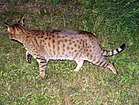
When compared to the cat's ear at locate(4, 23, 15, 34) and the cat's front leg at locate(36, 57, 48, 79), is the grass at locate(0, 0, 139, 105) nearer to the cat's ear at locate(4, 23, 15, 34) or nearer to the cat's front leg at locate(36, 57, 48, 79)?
the cat's front leg at locate(36, 57, 48, 79)

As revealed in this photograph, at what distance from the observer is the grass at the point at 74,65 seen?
5582 millimetres

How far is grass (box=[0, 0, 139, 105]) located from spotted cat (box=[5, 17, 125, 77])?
9.0 inches

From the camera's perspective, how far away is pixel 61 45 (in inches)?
232

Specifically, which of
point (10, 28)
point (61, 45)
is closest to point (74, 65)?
point (61, 45)

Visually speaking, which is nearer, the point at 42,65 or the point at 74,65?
the point at 42,65

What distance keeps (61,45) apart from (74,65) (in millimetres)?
536

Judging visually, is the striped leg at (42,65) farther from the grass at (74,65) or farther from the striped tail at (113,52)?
the striped tail at (113,52)

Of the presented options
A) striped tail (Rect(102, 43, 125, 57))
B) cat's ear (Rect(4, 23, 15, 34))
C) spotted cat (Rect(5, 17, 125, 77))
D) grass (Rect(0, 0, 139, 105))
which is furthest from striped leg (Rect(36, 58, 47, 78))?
striped tail (Rect(102, 43, 125, 57))

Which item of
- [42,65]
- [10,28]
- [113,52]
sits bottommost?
[42,65]

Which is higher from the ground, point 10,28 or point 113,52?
point 10,28

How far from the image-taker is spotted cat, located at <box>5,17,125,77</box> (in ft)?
19.2

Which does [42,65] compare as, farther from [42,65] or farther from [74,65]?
[74,65]

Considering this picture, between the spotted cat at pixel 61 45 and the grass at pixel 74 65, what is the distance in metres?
0.23

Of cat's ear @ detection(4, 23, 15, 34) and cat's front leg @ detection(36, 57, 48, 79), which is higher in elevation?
cat's ear @ detection(4, 23, 15, 34)
